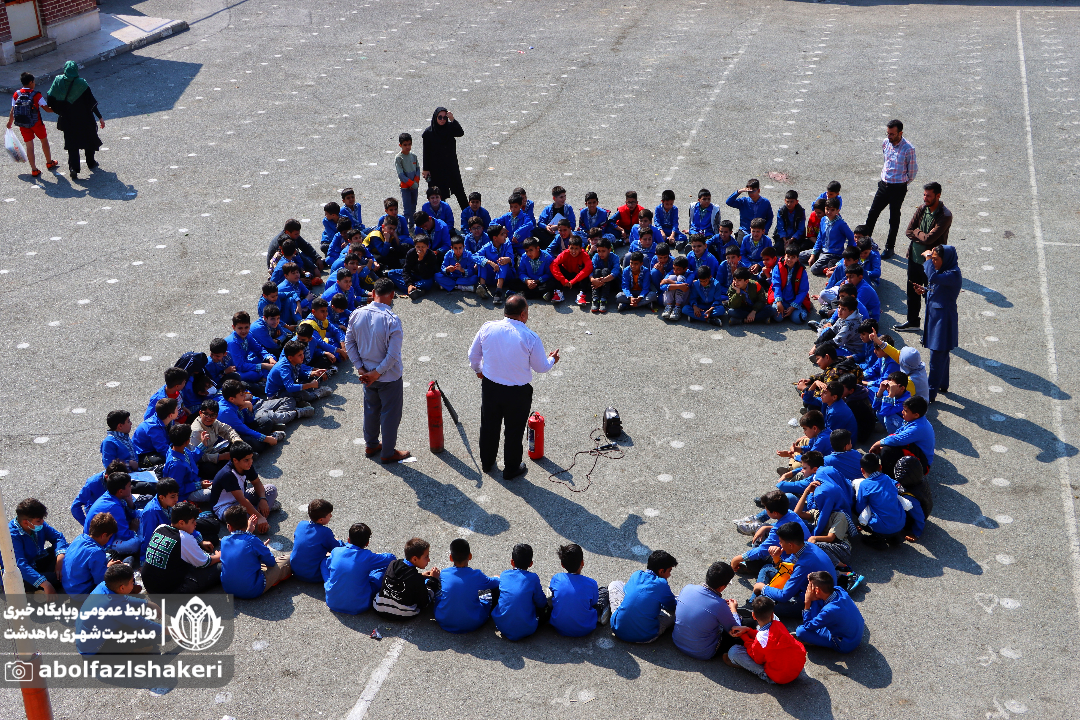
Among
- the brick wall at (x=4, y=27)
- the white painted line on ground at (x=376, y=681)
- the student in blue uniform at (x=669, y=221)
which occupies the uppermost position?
the brick wall at (x=4, y=27)

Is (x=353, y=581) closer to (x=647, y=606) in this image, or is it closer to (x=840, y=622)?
(x=647, y=606)

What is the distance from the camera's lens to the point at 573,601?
727cm

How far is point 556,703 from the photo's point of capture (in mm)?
6734

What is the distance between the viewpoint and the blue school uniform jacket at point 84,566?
7.53 m

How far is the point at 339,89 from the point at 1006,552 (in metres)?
17.7

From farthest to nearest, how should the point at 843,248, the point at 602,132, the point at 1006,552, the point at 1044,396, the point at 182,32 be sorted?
the point at 182,32 < the point at 602,132 < the point at 843,248 < the point at 1044,396 < the point at 1006,552

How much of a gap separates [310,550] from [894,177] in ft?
32.7

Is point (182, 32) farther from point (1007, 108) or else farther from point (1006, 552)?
point (1006, 552)

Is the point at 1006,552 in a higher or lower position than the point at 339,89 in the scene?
lower

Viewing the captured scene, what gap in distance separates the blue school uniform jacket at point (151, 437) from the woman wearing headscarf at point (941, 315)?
26.2 feet

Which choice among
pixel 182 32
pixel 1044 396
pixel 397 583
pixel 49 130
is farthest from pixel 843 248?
pixel 182 32

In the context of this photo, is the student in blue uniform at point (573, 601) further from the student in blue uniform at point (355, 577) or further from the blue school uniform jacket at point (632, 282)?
the blue school uniform jacket at point (632, 282)

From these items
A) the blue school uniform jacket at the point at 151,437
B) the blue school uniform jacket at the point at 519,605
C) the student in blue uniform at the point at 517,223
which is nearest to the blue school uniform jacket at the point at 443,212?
the student in blue uniform at the point at 517,223

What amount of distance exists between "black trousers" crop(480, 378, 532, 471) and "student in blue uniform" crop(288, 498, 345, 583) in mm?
1958
